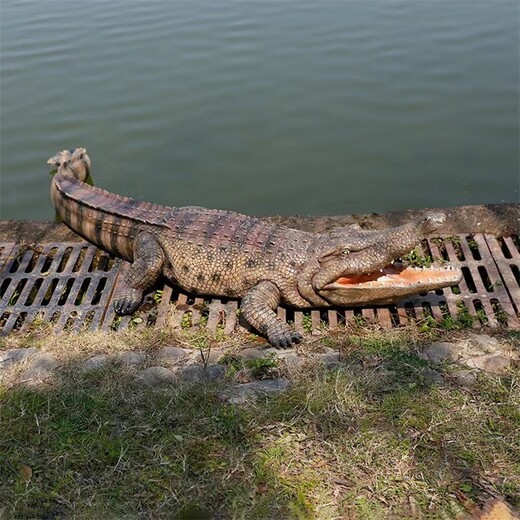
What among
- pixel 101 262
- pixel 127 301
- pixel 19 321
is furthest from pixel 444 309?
pixel 19 321

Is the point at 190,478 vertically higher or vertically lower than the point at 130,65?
lower

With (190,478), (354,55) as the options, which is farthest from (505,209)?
(354,55)

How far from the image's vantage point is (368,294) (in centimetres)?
422

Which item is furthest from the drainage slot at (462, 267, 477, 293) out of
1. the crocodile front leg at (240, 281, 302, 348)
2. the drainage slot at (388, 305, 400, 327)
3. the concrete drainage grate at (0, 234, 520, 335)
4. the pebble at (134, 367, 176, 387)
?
the pebble at (134, 367, 176, 387)

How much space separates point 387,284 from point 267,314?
2.92 feet

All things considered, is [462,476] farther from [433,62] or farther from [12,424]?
[433,62]

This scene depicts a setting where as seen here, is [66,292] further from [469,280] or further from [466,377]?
[469,280]

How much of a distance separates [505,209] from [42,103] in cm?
651

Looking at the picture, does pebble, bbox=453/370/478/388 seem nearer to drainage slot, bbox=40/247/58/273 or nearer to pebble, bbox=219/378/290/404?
pebble, bbox=219/378/290/404

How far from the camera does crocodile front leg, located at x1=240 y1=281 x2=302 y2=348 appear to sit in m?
4.01

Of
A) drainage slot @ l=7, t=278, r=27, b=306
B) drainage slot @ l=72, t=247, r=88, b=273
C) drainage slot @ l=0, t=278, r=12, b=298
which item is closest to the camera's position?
drainage slot @ l=7, t=278, r=27, b=306

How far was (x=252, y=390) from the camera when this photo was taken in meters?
3.46

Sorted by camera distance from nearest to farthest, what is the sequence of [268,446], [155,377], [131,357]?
[268,446] < [155,377] < [131,357]

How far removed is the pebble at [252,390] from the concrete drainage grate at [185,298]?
0.77 metres
